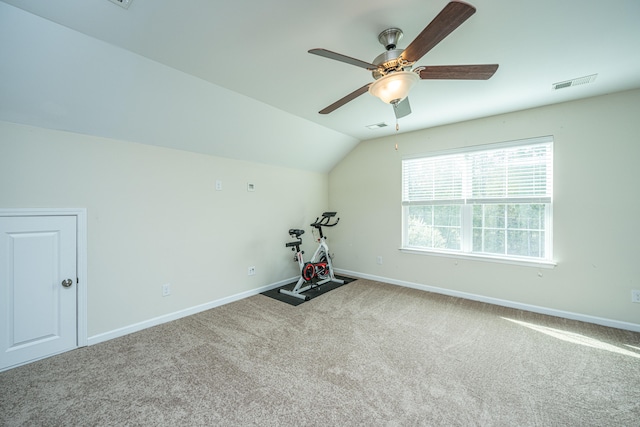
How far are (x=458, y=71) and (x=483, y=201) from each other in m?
2.42

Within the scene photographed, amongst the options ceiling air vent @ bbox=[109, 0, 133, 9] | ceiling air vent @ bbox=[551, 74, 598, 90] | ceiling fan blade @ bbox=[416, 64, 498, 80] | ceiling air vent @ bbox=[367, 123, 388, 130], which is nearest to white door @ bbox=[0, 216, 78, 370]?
ceiling air vent @ bbox=[109, 0, 133, 9]

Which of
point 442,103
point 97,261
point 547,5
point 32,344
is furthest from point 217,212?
point 547,5

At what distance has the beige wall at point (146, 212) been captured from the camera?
226cm

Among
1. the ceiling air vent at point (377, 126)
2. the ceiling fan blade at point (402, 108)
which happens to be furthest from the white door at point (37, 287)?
the ceiling air vent at point (377, 126)

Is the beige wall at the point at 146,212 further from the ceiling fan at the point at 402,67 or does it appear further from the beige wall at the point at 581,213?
the beige wall at the point at 581,213

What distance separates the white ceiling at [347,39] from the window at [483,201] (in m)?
0.88

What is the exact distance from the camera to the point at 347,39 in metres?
1.92

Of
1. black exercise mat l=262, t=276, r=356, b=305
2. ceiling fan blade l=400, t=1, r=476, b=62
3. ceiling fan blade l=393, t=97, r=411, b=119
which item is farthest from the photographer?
black exercise mat l=262, t=276, r=356, b=305

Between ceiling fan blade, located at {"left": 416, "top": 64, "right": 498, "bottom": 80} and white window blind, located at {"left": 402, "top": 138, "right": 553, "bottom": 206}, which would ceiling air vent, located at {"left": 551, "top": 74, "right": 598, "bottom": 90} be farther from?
ceiling fan blade, located at {"left": 416, "top": 64, "right": 498, "bottom": 80}

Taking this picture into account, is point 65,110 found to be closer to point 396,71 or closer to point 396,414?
point 396,71

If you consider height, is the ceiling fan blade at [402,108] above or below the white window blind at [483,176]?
above

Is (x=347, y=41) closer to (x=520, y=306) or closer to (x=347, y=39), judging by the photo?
(x=347, y=39)

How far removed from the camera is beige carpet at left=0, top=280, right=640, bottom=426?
1644 mm

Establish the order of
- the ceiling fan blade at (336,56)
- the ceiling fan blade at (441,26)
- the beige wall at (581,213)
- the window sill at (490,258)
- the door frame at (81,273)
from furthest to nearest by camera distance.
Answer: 1. the window sill at (490,258)
2. the beige wall at (581,213)
3. the door frame at (81,273)
4. the ceiling fan blade at (336,56)
5. the ceiling fan blade at (441,26)
